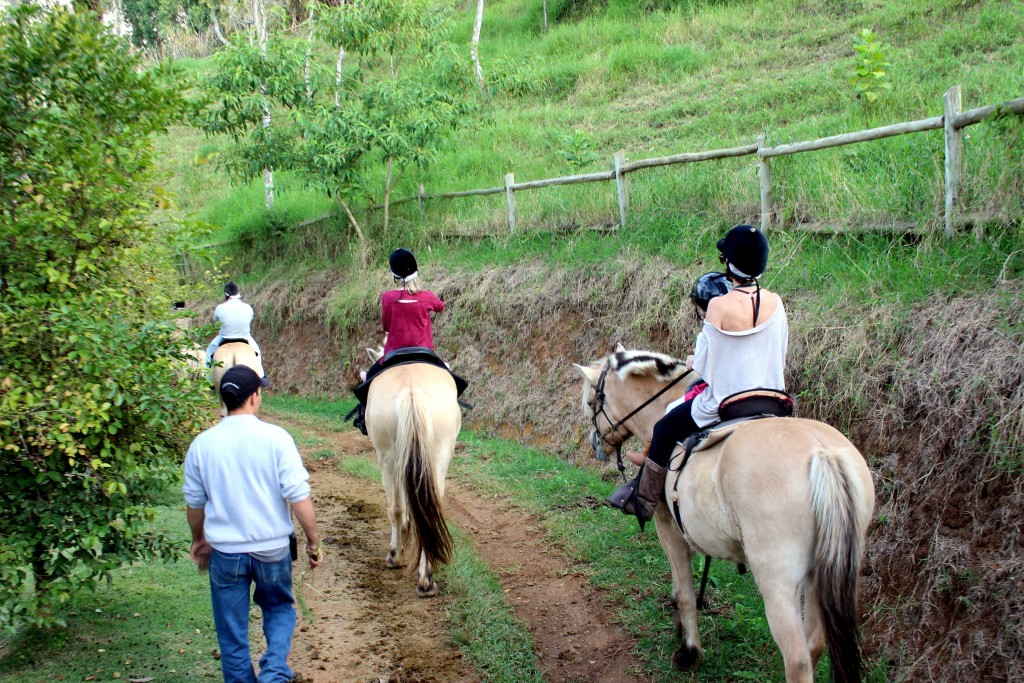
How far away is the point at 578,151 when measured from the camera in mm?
A: 15328

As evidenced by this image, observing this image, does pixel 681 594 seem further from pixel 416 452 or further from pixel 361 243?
pixel 361 243

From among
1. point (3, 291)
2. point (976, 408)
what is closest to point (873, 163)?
point (976, 408)

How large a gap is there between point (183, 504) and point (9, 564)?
447 cm

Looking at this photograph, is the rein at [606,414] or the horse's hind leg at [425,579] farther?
the horse's hind leg at [425,579]

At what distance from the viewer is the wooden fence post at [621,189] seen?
10.6m

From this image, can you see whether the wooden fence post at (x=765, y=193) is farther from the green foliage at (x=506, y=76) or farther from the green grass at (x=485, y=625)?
the green foliage at (x=506, y=76)

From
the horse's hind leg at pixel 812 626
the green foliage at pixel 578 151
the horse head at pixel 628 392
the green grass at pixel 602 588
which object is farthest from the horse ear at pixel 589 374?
the green foliage at pixel 578 151

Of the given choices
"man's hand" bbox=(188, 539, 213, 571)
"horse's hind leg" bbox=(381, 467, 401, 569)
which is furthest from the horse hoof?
"man's hand" bbox=(188, 539, 213, 571)

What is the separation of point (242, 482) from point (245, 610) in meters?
0.73

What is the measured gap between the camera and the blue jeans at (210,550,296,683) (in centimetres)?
402

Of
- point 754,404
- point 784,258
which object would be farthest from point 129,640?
point 784,258

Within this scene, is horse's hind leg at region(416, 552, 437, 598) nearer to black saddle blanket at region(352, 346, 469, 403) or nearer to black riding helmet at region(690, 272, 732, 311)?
black saddle blanket at region(352, 346, 469, 403)

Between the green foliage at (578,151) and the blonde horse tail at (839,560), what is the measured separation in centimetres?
1136

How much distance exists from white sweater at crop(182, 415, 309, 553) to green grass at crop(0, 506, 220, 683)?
1617 millimetres
